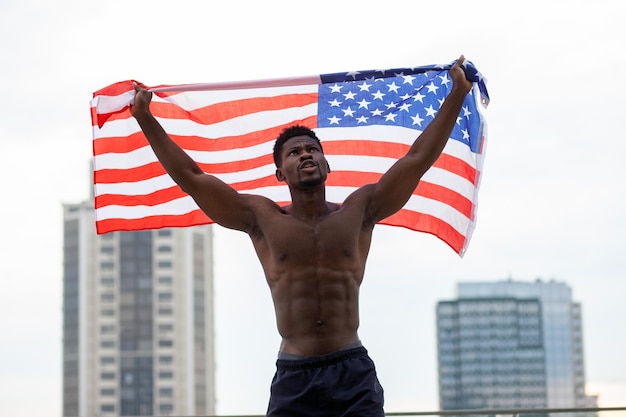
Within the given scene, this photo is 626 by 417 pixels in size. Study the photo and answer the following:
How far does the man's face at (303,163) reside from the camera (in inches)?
161

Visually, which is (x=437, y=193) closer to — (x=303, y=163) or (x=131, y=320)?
(x=303, y=163)

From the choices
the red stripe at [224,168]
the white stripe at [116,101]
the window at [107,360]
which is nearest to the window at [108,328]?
the window at [107,360]

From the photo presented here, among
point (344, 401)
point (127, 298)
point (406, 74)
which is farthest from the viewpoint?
point (127, 298)

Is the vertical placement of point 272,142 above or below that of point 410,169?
above

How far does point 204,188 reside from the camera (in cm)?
419

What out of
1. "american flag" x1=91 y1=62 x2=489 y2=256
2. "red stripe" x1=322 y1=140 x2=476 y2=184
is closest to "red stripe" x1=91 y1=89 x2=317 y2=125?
"american flag" x1=91 y1=62 x2=489 y2=256

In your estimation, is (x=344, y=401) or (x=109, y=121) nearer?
(x=344, y=401)

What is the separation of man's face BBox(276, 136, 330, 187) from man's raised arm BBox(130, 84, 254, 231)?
0.20 metres

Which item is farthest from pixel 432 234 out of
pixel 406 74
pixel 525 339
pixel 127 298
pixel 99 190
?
pixel 525 339

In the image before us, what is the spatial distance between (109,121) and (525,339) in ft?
323

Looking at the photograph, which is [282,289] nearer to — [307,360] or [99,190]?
[307,360]

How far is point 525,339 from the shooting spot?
331 feet

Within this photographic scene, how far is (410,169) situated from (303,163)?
42cm

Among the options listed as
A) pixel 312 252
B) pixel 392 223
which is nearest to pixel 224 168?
pixel 392 223
